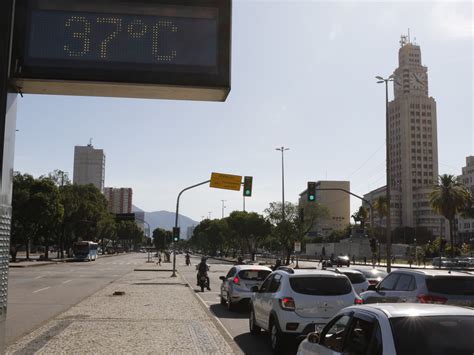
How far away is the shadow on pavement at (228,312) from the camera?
1634cm

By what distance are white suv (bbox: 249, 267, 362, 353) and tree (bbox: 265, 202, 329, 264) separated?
60.1 metres

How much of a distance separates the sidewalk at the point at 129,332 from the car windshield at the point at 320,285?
1729 millimetres

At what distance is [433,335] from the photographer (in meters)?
4.45

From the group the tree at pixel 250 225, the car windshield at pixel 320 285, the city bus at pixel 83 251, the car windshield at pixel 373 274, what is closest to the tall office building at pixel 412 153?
the tree at pixel 250 225

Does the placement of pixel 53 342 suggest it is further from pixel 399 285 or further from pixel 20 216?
pixel 20 216

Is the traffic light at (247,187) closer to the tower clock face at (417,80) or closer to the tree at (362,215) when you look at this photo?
the tree at (362,215)

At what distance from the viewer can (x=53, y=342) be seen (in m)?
10.2

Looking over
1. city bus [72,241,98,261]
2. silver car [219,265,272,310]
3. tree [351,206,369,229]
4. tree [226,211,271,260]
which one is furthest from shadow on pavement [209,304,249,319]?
tree [351,206,369,229]

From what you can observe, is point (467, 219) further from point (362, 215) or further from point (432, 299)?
point (432, 299)

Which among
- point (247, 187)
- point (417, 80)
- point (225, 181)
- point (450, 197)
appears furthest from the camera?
point (417, 80)

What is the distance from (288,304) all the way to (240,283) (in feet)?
25.3

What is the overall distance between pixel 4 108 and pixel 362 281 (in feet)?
48.7

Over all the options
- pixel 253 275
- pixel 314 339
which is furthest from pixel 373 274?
pixel 314 339

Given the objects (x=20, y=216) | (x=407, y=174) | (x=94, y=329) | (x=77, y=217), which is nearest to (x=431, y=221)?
(x=407, y=174)
